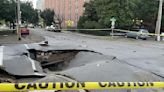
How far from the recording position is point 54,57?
1234cm

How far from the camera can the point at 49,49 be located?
12.8 meters

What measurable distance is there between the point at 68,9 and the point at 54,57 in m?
93.3

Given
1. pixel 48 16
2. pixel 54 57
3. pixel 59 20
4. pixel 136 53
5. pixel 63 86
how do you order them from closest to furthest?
pixel 63 86
pixel 54 57
pixel 136 53
pixel 59 20
pixel 48 16

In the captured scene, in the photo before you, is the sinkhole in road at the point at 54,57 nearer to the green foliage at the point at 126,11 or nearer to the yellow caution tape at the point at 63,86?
the yellow caution tape at the point at 63,86

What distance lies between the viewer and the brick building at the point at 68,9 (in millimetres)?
94750

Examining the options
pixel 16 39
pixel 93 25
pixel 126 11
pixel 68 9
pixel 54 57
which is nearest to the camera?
pixel 54 57

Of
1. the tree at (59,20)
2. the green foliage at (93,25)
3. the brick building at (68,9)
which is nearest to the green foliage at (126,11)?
the green foliage at (93,25)

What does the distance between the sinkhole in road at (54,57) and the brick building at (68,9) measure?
75238 millimetres

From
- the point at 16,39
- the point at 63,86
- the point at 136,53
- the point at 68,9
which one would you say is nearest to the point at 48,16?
the point at 68,9

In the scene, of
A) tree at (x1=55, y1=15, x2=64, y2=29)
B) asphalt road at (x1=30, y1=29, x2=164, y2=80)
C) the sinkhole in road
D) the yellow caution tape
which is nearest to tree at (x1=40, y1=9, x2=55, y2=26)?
tree at (x1=55, y1=15, x2=64, y2=29)

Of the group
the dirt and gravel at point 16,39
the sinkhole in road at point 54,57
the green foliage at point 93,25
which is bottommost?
the dirt and gravel at point 16,39

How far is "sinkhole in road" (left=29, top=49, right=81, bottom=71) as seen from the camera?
11.6 m

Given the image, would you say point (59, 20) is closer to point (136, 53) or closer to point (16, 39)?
point (16, 39)

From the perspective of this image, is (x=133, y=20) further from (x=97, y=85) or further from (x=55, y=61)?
(x=97, y=85)
